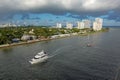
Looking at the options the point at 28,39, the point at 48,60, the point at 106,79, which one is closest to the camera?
the point at 106,79

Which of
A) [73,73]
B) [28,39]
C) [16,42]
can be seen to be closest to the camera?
[73,73]

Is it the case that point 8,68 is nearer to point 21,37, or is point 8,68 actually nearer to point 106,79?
point 106,79

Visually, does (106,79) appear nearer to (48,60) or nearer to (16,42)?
(48,60)

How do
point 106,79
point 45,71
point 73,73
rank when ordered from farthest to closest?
point 45,71, point 73,73, point 106,79

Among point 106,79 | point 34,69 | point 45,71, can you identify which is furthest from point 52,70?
point 106,79

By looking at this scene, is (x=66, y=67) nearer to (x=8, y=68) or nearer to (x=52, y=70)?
(x=52, y=70)

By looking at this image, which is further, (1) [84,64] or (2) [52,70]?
(1) [84,64]

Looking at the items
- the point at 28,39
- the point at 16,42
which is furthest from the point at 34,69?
the point at 28,39

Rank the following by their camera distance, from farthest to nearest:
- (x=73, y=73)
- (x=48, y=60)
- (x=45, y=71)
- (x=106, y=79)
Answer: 1. (x=48, y=60)
2. (x=45, y=71)
3. (x=73, y=73)
4. (x=106, y=79)

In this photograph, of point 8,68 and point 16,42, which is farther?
point 16,42
